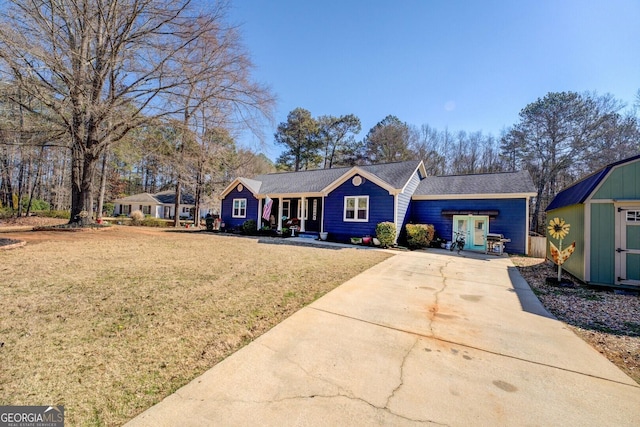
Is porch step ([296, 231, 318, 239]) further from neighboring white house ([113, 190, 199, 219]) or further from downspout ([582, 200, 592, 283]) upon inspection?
neighboring white house ([113, 190, 199, 219])

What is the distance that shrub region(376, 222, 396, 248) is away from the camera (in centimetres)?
1257

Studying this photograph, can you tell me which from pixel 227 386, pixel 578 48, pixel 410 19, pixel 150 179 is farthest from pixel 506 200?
pixel 150 179

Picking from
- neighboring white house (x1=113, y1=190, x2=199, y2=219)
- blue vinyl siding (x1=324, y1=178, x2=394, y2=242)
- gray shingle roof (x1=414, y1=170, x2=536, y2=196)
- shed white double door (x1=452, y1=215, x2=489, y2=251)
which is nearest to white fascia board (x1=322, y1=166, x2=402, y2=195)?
blue vinyl siding (x1=324, y1=178, x2=394, y2=242)

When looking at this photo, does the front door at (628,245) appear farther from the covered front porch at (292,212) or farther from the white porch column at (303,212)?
the white porch column at (303,212)

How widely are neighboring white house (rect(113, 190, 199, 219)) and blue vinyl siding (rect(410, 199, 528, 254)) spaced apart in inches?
1318

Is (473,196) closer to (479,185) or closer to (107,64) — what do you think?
(479,185)

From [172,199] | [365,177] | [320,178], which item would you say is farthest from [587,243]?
[172,199]

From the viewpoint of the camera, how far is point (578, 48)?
952cm

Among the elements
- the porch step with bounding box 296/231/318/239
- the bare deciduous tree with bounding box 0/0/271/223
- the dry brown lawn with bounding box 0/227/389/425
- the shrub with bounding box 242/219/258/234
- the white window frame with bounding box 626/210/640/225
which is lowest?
the dry brown lawn with bounding box 0/227/389/425

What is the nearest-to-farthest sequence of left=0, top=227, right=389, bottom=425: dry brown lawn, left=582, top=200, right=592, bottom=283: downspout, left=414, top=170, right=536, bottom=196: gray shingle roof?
left=0, top=227, right=389, bottom=425: dry brown lawn → left=582, top=200, right=592, bottom=283: downspout → left=414, top=170, right=536, bottom=196: gray shingle roof

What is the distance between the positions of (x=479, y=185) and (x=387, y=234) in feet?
20.3

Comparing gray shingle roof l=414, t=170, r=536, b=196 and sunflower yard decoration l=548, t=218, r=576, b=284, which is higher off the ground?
gray shingle roof l=414, t=170, r=536, b=196

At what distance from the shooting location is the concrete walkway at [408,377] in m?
2.04

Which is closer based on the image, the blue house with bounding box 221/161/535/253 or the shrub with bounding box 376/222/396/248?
the shrub with bounding box 376/222/396/248
